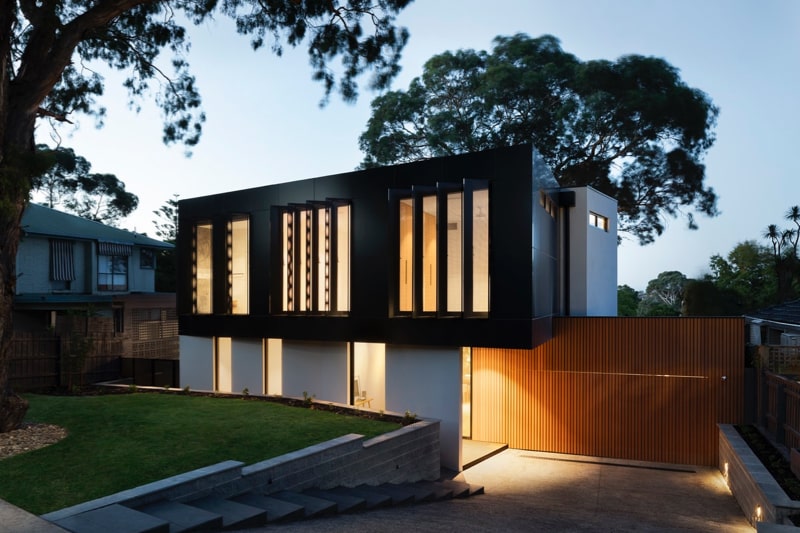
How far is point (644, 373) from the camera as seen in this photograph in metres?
13.1

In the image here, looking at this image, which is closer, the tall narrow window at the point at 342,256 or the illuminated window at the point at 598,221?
the tall narrow window at the point at 342,256

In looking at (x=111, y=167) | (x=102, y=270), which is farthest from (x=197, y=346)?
(x=111, y=167)

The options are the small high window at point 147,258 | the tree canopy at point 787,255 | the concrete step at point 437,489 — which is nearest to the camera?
the concrete step at point 437,489

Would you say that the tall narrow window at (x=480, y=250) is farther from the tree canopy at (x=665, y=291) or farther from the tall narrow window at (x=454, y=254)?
the tree canopy at (x=665, y=291)

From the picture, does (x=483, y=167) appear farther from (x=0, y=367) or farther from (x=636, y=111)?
(x=636, y=111)

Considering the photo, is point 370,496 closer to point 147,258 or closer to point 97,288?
point 97,288

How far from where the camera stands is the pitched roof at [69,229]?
23859mm

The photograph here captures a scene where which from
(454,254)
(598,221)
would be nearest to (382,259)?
(454,254)

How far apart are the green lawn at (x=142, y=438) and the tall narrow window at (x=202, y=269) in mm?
4192

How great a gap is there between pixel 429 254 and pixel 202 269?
7.85 metres

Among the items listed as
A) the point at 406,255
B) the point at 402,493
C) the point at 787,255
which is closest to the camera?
the point at 402,493

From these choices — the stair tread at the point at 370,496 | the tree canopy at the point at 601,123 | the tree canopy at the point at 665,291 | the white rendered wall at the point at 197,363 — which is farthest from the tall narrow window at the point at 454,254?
the tree canopy at the point at 665,291

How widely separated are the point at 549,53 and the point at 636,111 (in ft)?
19.0

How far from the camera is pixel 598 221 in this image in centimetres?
1694
